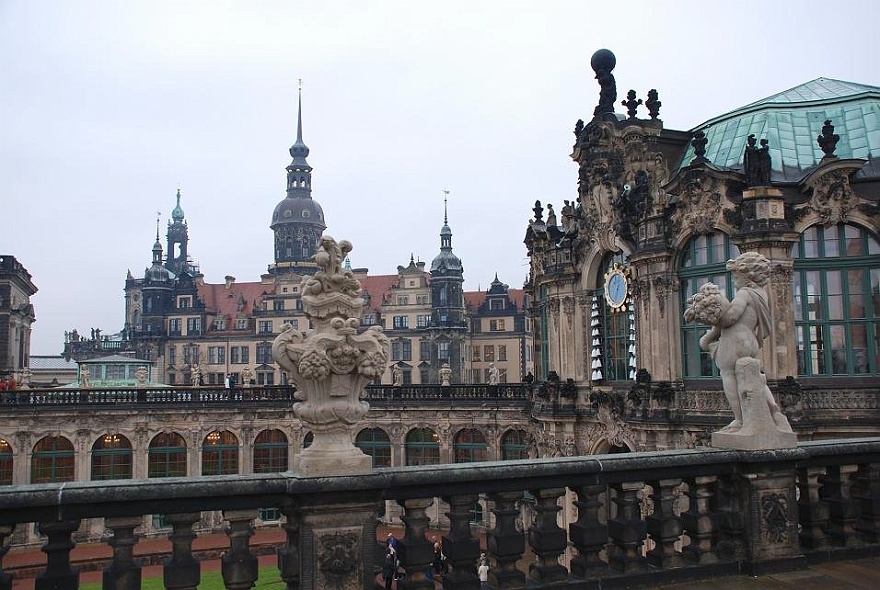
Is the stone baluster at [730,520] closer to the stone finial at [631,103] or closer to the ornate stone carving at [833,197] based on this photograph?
the ornate stone carving at [833,197]

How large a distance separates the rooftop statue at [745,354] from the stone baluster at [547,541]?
205 cm

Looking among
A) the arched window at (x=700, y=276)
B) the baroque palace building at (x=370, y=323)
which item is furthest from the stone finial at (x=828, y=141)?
the baroque palace building at (x=370, y=323)

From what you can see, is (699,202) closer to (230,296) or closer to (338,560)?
(338,560)

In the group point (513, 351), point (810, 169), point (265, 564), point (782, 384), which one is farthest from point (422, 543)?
point (513, 351)

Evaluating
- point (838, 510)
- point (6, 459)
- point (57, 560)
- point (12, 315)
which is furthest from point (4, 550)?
point (12, 315)

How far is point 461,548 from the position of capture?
5.73 metres

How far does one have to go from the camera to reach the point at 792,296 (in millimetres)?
18922

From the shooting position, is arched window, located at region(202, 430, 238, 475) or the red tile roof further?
the red tile roof

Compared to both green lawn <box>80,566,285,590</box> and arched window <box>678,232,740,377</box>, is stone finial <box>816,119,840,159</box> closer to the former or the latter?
arched window <box>678,232,740,377</box>

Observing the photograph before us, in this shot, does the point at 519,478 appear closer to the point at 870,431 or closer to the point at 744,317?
the point at 744,317

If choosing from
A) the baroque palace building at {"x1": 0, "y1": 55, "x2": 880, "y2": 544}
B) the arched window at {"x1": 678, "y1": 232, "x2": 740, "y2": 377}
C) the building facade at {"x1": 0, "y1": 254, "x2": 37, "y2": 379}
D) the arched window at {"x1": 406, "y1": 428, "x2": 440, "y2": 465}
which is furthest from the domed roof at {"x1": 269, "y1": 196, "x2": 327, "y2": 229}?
the arched window at {"x1": 678, "y1": 232, "x2": 740, "y2": 377}

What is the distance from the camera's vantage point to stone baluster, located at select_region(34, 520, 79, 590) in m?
4.86

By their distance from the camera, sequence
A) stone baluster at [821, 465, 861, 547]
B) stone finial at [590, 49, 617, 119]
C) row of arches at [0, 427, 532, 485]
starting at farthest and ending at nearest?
row of arches at [0, 427, 532, 485] → stone finial at [590, 49, 617, 119] → stone baluster at [821, 465, 861, 547]

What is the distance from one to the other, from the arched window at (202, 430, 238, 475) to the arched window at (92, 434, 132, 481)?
401 cm
